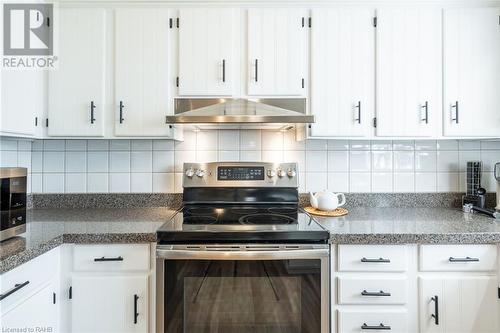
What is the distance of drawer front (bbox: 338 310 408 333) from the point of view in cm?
137

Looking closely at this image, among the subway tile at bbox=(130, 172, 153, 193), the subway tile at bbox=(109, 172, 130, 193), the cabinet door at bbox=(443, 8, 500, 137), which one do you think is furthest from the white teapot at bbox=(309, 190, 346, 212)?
the subway tile at bbox=(109, 172, 130, 193)

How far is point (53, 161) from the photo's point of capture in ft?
6.61

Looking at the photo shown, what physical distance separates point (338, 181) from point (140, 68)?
1.48 m

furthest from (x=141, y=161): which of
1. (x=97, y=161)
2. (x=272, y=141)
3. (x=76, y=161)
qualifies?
(x=272, y=141)

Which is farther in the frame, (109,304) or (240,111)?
(240,111)

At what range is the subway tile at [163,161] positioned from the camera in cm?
204

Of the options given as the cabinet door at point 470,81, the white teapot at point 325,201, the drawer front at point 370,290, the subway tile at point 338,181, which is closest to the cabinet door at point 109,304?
the drawer front at point 370,290

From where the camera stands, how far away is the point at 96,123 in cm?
175

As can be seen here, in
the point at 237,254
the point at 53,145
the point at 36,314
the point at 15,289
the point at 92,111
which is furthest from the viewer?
the point at 53,145

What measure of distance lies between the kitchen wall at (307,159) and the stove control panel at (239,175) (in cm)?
11

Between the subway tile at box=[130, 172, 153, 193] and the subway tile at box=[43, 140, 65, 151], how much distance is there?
0.52 meters

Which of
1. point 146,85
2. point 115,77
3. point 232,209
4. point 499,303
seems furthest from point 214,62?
point 499,303

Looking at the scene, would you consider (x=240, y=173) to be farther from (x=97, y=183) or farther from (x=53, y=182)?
(x=53, y=182)
